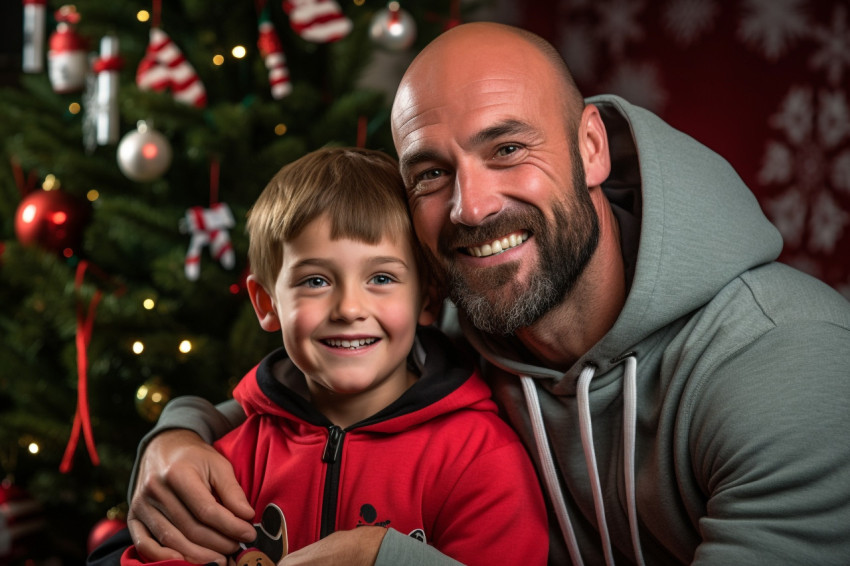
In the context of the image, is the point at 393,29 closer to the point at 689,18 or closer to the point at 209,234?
the point at 209,234

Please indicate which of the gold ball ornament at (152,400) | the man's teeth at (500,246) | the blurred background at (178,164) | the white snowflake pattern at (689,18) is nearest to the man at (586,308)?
the man's teeth at (500,246)

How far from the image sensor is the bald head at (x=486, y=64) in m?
1.37

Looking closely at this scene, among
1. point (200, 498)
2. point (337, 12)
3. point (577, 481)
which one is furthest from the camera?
point (337, 12)

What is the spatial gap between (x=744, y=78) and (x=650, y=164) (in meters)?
1.45

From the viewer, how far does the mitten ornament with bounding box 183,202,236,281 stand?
208 centimetres

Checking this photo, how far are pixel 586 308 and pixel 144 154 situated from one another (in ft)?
4.23

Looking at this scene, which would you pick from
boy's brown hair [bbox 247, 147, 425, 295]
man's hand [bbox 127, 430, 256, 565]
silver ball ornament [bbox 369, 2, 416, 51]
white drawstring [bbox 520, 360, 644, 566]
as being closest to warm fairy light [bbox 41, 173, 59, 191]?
silver ball ornament [bbox 369, 2, 416, 51]

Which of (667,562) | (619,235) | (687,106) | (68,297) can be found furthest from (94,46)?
(667,562)

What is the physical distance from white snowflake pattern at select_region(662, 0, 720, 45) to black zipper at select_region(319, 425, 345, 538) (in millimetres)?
2034

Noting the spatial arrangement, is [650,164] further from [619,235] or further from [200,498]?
[200,498]

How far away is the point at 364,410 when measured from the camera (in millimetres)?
1429

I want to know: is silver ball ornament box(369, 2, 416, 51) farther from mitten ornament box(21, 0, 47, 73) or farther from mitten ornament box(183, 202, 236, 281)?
mitten ornament box(21, 0, 47, 73)

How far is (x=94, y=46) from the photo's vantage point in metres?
2.41

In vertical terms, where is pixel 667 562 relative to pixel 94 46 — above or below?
below
